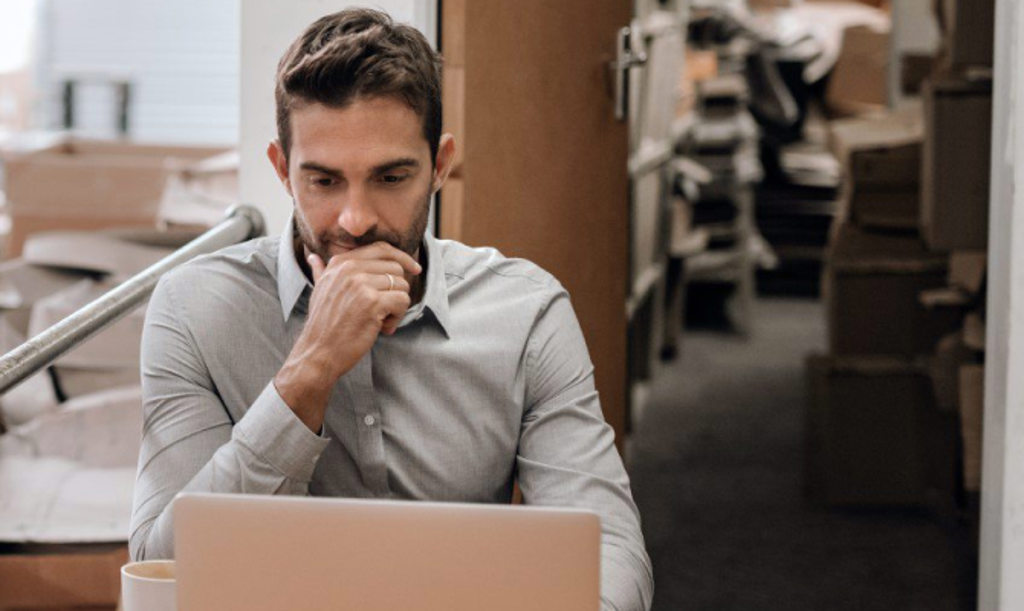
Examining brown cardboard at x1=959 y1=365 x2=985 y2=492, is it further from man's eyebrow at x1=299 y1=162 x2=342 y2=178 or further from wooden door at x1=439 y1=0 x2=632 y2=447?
man's eyebrow at x1=299 y1=162 x2=342 y2=178

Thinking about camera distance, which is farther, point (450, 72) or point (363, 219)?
point (450, 72)

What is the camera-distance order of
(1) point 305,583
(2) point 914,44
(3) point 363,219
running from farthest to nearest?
(2) point 914,44, (3) point 363,219, (1) point 305,583

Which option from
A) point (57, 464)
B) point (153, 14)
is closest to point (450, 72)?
point (57, 464)

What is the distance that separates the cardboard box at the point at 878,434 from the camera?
3.67 m

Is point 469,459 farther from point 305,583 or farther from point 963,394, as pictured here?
point 963,394

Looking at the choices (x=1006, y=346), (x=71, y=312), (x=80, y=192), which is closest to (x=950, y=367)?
(x=1006, y=346)

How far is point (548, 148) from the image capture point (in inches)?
89.2

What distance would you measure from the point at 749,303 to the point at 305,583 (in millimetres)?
5880

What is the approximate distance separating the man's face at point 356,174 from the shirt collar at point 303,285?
0.04 meters

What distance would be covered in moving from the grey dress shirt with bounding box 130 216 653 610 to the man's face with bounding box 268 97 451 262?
82 mm

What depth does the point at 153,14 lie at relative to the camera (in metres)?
A: 7.93

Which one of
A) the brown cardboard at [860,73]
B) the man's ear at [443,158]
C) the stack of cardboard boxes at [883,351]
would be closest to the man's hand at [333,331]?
the man's ear at [443,158]

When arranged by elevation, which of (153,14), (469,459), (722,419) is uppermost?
(153,14)

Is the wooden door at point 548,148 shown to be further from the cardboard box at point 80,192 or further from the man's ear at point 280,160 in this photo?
the cardboard box at point 80,192
